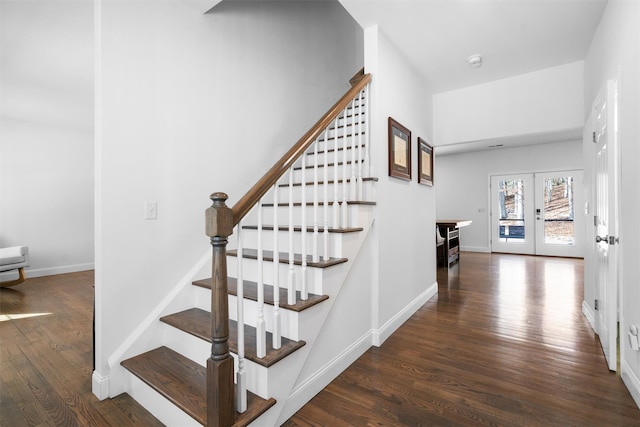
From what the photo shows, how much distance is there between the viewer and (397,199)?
2832mm

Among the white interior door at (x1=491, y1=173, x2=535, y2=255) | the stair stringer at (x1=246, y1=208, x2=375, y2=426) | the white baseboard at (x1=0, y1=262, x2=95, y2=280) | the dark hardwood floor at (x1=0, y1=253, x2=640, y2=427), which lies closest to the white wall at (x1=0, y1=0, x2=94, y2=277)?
the white baseboard at (x1=0, y1=262, x2=95, y2=280)

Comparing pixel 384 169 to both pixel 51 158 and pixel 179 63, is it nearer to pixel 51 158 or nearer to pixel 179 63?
pixel 179 63

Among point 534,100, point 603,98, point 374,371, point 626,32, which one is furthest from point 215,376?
point 534,100

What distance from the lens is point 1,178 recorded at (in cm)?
486

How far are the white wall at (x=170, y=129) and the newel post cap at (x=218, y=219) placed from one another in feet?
3.17

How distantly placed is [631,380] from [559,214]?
6392 mm

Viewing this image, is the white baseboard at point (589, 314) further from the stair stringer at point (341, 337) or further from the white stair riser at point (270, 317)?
the white stair riser at point (270, 317)

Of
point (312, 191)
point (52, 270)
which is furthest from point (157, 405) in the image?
point (52, 270)

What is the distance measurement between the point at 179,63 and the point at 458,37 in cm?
235

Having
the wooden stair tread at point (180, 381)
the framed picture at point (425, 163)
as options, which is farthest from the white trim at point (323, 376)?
the framed picture at point (425, 163)

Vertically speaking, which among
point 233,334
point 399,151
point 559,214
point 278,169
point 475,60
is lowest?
point 233,334

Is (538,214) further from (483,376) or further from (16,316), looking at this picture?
(16,316)

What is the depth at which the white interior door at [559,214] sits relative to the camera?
6.74m

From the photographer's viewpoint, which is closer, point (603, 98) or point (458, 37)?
point (603, 98)
